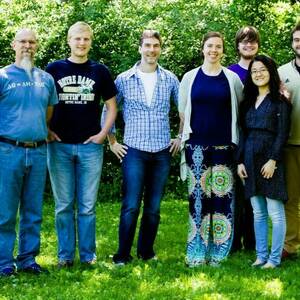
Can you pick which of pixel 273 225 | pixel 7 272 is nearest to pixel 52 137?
pixel 7 272

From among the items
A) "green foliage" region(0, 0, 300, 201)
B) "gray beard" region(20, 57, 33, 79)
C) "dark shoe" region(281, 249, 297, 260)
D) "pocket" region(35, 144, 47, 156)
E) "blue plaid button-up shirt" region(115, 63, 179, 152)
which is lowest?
"dark shoe" region(281, 249, 297, 260)

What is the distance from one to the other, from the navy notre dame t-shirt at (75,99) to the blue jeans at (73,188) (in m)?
0.13

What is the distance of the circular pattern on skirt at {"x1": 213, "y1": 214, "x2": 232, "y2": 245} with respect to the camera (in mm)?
6012

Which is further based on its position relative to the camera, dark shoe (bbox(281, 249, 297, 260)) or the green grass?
dark shoe (bbox(281, 249, 297, 260))

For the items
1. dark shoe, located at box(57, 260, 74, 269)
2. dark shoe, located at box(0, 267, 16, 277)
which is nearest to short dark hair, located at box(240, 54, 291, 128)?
dark shoe, located at box(57, 260, 74, 269)

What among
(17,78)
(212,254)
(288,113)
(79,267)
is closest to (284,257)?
(212,254)

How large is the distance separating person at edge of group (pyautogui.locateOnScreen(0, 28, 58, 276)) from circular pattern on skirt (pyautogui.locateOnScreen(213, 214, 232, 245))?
1.68m

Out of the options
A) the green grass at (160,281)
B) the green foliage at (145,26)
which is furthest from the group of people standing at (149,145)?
the green foliage at (145,26)

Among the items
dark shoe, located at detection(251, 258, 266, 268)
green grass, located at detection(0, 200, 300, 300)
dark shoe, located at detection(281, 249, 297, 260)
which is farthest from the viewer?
dark shoe, located at detection(281, 249, 297, 260)

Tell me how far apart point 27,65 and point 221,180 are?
2.09 m

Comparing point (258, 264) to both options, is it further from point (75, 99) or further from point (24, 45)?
point (24, 45)

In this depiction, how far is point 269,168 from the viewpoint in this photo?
5.78 meters

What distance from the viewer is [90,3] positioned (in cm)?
1174

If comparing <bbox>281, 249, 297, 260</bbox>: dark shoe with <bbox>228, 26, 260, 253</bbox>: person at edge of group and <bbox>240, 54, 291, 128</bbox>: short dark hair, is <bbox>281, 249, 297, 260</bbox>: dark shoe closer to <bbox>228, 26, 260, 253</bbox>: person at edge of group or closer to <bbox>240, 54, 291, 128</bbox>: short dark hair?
<bbox>228, 26, 260, 253</bbox>: person at edge of group
